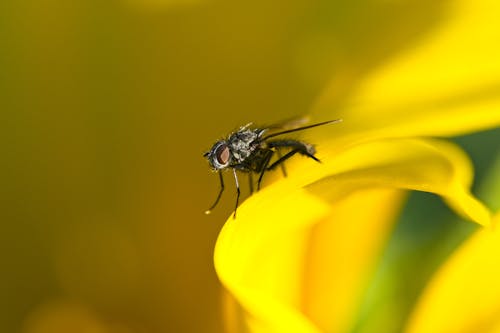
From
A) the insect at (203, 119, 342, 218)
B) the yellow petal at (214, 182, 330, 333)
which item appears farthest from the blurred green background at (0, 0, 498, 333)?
the yellow petal at (214, 182, 330, 333)

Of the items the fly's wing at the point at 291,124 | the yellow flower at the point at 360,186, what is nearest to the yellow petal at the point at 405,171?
the yellow flower at the point at 360,186

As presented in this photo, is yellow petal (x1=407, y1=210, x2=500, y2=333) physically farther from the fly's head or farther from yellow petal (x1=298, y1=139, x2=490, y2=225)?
the fly's head

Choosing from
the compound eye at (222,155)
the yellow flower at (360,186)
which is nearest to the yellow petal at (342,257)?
the yellow flower at (360,186)

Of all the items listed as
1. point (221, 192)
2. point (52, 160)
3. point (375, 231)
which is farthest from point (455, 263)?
point (52, 160)

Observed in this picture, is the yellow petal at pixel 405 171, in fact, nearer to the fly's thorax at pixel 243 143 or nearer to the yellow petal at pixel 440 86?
the yellow petal at pixel 440 86

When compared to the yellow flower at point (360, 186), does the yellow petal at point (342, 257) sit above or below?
below

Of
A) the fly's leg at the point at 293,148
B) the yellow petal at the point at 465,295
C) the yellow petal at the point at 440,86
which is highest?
the yellow petal at the point at 440,86

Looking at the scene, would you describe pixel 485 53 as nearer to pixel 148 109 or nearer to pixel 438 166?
pixel 438 166

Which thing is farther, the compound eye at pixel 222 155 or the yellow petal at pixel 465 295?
the compound eye at pixel 222 155
